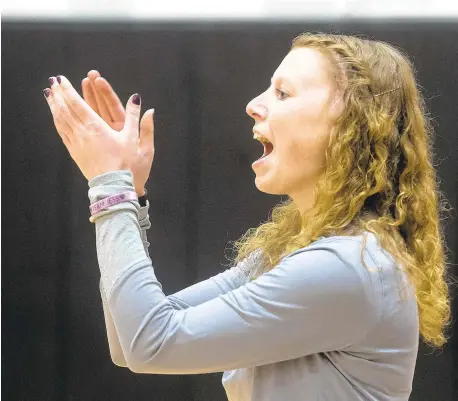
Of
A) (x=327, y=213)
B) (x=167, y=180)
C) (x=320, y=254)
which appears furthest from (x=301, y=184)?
(x=167, y=180)

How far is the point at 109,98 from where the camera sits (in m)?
1.09

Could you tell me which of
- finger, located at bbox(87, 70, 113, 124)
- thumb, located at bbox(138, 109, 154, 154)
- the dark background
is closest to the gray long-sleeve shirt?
thumb, located at bbox(138, 109, 154, 154)

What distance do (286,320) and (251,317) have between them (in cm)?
4

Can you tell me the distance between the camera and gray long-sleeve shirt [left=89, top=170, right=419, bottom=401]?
858 millimetres

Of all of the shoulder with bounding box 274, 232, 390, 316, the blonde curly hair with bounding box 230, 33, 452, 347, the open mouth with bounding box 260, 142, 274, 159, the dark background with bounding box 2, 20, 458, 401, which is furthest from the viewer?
Result: the dark background with bounding box 2, 20, 458, 401

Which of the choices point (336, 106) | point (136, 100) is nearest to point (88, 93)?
point (136, 100)

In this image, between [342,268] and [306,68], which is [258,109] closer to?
[306,68]

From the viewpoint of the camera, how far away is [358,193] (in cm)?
97

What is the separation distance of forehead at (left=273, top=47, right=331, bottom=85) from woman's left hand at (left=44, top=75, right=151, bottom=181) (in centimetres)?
24

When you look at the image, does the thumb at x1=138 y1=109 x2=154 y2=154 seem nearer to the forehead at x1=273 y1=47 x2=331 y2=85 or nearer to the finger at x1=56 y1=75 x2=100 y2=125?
the finger at x1=56 y1=75 x2=100 y2=125

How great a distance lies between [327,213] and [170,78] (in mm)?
1217

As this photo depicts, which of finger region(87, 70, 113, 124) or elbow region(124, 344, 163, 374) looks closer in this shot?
elbow region(124, 344, 163, 374)

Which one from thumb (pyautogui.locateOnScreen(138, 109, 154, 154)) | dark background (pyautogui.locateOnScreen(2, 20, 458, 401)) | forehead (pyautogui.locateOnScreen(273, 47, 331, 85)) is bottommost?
dark background (pyautogui.locateOnScreen(2, 20, 458, 401))

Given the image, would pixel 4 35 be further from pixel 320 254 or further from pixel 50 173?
pixel 320 254
